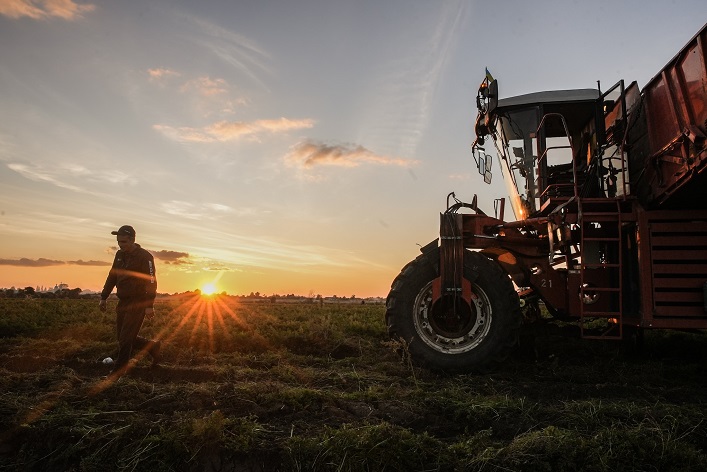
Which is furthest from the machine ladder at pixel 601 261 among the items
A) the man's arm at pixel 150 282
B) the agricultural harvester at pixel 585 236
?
the man's arm at pixel 150 282

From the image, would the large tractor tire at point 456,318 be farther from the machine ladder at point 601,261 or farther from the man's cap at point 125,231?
the man's cap at point 125,231

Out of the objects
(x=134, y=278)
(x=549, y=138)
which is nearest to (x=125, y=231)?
(x=134, y=278)

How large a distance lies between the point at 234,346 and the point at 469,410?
574 cm

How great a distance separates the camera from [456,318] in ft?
23.6

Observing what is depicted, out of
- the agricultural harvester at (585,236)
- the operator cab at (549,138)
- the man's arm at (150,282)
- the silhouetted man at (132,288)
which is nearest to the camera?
the agricultural harvester at (585,236)

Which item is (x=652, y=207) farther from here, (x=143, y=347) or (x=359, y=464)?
(x=143, y=347)

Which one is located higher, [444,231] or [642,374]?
[444,231]

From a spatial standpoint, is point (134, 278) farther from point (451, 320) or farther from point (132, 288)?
point (451, 320)

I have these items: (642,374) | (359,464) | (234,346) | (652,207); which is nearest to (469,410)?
(359,464)

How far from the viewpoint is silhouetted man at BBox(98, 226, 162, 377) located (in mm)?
7230

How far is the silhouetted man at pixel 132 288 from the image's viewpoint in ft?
23.7

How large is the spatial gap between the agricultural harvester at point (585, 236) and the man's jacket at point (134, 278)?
10.9 ft

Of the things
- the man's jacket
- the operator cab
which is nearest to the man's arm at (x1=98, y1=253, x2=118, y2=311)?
the man's jacket

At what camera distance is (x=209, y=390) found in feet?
17.4
